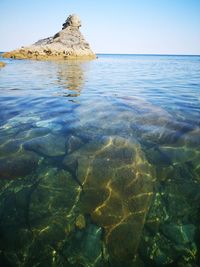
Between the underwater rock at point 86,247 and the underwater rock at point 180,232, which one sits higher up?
the underwater rock at point 180,232

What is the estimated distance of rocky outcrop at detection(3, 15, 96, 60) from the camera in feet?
176

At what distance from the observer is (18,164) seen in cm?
454

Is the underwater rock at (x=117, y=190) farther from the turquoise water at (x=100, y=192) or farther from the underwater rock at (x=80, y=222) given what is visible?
the underwater rock at (x=80, y=222)

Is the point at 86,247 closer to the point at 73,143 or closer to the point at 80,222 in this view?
the point at 80,222

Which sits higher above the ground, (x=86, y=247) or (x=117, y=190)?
(x=117, y=190)

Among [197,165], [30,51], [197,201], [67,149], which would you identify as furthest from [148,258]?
[30,51]

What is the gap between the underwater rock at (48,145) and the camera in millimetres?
5035

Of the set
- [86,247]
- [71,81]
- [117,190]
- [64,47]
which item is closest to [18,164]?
[117,190]

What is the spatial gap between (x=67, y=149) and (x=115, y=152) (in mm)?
1166

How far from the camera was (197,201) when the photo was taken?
3777mm

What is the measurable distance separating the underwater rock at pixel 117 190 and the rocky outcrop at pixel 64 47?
52102 millimetres

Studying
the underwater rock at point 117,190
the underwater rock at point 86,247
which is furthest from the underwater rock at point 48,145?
the underwater rock at point 86,247

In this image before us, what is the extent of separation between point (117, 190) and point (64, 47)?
62.6 metres

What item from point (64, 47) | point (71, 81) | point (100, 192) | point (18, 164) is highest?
point (18, 164)
